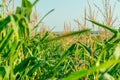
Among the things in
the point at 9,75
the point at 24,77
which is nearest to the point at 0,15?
the point at 24,77

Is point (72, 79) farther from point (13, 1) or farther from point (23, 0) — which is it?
point (13, 1)

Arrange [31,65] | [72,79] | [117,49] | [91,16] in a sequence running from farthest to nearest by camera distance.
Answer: [91,16]
[31,65]
[117,49]
[72,79]

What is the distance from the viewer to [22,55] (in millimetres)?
2377

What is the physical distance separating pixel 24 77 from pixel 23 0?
67cm

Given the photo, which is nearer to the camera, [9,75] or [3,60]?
[9,75]

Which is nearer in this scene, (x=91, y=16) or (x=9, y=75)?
(x=9, y=75)

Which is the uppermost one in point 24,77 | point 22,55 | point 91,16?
point 91,16

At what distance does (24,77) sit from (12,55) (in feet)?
1.95

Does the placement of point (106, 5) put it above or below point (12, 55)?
above

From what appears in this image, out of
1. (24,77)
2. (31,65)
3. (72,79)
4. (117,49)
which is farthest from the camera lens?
(24,77)

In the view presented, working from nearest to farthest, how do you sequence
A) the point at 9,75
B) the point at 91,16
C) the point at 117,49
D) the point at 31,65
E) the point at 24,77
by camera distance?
the point at 9,75 < the point at 117,49 < the point at 31,65 < the point at 24,77 < the point at 91,16

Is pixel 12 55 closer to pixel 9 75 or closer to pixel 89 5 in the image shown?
pixel 9 75

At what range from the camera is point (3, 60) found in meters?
1.96

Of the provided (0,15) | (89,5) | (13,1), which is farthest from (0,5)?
(89,5)
